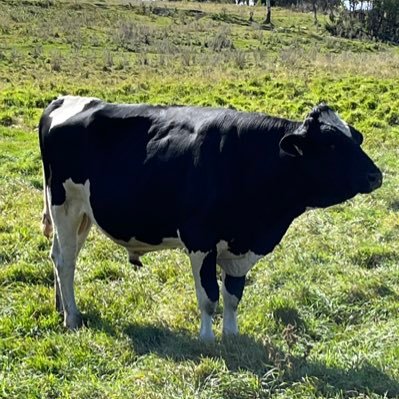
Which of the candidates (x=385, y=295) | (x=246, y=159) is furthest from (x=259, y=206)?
(x=385, y=295)

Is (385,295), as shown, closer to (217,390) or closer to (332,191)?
(332,191)

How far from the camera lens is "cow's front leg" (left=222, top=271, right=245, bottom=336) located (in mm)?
5184

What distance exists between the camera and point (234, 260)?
5.10 metres

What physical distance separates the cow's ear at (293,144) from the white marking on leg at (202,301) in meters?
0.94

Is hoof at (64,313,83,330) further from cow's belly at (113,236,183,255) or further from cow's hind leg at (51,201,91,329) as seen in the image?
cow's belly at (113,236,183,255)

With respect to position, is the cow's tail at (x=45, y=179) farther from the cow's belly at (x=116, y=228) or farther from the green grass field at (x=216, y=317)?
the green grass field at (x=216, y=317)

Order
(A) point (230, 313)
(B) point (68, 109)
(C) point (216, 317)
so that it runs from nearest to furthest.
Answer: (A) point (230, 313)
(C) point (216, 317)
(B) point (68, 109)

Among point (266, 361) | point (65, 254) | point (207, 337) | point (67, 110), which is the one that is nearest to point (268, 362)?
point (266, 361)

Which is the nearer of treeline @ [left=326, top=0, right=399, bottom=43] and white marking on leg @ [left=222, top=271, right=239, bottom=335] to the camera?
white marking on leg @ [left=222, top=271, right=239, bottom=335]

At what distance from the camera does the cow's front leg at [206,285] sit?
4906 mm

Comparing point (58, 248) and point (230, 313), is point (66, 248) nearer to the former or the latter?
point (58, 248)

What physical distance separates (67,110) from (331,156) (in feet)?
7.67

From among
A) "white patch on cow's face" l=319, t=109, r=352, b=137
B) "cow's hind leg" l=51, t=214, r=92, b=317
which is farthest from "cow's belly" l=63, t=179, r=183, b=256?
"white patch on cow's face" l=319, t=109, r=352, b=137

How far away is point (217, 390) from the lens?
4.25 metres
